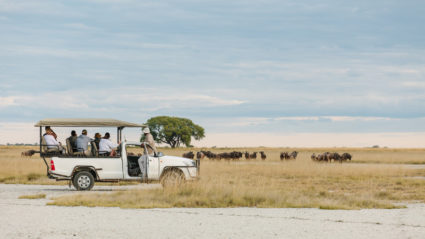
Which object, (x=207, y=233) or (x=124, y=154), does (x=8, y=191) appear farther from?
(x=207, y=233)

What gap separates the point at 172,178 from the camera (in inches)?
743

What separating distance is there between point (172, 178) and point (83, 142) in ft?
12.3

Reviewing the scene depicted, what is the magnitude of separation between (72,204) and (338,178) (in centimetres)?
1599

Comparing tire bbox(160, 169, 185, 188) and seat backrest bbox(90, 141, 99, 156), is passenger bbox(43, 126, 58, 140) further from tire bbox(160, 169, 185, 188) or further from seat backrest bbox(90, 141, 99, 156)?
tire bbox(160, 169, 185, 188)

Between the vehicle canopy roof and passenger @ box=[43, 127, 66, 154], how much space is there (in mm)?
518

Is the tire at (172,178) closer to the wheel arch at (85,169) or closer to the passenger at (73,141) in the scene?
the wheel arch at (85,169)

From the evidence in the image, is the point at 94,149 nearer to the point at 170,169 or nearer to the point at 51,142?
the point at 51,142

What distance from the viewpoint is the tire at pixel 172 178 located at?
59.6ft

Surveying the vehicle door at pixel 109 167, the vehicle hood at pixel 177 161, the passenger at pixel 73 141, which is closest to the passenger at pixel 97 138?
the passenger at pixel 73 141

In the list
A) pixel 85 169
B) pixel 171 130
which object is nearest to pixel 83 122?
pixel 85 169

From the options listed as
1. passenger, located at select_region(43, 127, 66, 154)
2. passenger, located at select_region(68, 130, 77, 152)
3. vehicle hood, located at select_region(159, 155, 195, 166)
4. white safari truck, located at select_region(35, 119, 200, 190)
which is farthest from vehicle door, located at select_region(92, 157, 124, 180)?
vehicle hood, located at select_region(159, 155, 195, 166)

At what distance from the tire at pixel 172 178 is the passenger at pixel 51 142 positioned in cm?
406

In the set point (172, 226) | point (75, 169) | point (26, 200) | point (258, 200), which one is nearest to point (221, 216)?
point (172, 226)

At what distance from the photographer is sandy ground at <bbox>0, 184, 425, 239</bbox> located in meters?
10.3
